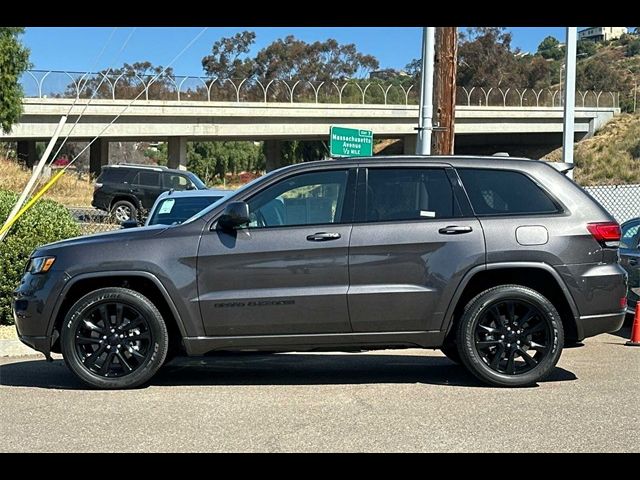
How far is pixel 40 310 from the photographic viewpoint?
24.7ft

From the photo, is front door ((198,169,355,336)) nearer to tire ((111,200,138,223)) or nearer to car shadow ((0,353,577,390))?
car shadow ((0,353,577,390))

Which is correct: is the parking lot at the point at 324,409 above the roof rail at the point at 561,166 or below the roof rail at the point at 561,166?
below

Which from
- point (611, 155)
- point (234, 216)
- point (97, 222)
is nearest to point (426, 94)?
point (234, 216)

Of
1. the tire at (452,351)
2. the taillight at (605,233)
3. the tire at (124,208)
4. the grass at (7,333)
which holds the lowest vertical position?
the grass at (7,333)

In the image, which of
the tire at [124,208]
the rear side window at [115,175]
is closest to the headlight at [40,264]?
the tire at [124,208]

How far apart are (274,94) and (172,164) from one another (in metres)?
7.29

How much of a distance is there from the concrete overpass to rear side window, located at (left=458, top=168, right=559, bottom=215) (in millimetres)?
33227

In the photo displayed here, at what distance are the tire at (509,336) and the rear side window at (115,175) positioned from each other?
2503 centimetres

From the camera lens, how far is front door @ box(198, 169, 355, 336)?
736 cm

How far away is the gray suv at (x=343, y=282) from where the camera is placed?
24.2 feet

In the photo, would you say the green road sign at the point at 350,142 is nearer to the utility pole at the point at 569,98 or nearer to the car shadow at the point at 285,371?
the utility pole at the point at 569,98
